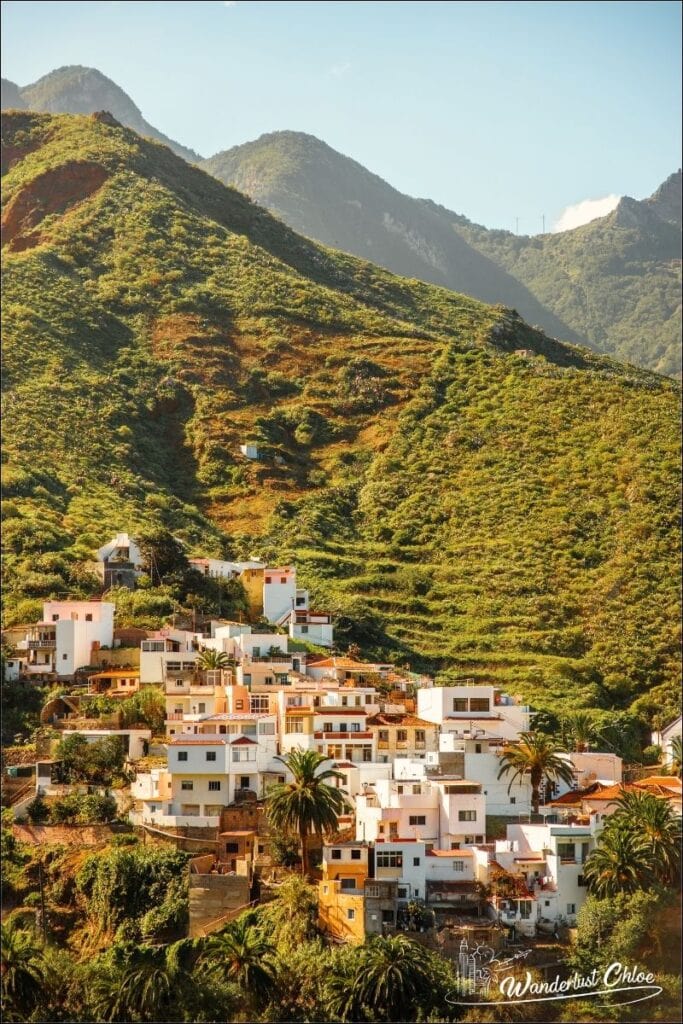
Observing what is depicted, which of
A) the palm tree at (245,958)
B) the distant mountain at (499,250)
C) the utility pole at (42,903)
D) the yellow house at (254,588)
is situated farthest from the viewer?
the distant mountain at (499,250)

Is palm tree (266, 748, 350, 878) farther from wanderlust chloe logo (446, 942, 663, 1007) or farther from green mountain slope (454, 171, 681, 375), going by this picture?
green mountain slope (454, 171, 681, 375)

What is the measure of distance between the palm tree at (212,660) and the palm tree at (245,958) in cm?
568

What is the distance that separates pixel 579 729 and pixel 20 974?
877cm

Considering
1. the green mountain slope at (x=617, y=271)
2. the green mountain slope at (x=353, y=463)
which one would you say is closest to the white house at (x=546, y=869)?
the green mountain slope at (x=353, y=463)

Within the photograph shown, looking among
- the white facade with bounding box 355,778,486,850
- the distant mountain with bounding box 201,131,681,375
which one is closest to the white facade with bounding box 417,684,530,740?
the white facade with bounding box 355,778,486,850

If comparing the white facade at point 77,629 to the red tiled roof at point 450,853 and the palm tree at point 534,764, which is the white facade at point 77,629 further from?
the red tiled roof at point 450,853

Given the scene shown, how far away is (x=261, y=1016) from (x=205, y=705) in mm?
5685

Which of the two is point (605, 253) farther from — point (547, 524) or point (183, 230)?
point (547, 524)

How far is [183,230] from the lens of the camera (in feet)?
146

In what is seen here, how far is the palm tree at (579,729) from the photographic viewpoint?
886 inches

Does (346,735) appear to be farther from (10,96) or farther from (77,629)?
(10,96)

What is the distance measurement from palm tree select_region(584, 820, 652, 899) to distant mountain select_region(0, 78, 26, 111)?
71348mm

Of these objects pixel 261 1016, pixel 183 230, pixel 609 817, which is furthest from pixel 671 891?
pixel 183 230

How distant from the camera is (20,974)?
16922 millimetres
